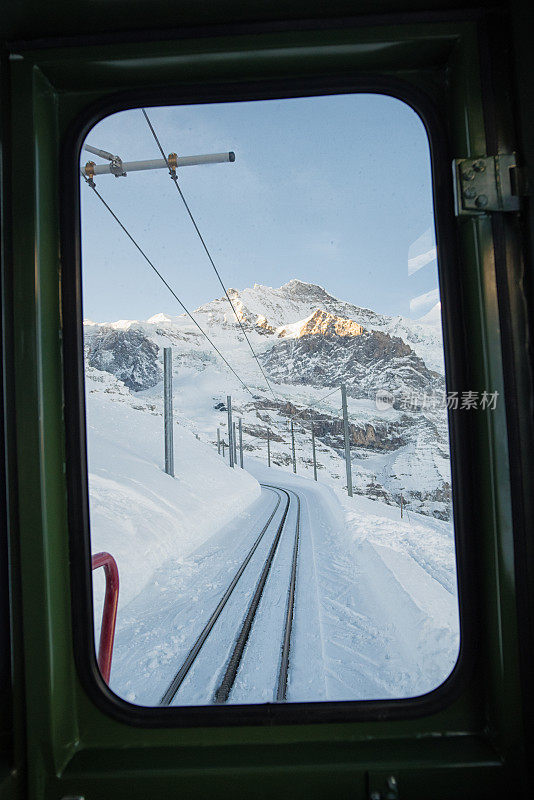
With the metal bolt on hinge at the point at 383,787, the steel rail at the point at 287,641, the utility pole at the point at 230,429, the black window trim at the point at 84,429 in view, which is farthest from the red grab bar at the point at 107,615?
the utility pole at the point at 230,429

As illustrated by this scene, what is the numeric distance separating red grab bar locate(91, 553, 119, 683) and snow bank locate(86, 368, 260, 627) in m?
0.42

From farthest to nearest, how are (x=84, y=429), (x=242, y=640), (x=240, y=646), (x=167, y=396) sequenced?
1. (x=167, y=396)
2. (x=242, y=640)
3. (x=240, y=646)
4. (x=84, y=429)

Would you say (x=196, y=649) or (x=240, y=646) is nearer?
(x=196, y=649)

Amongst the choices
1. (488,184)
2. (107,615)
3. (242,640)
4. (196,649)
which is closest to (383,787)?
(107,615)

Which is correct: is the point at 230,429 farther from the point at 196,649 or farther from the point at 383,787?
the point at 383,787

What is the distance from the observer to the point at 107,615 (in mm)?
1563

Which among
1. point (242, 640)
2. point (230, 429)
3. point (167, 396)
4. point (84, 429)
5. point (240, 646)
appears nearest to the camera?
point (84, 429)

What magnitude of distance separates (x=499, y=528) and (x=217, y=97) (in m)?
1.29

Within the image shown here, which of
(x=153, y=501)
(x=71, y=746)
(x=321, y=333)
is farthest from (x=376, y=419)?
(x=153, y=501)

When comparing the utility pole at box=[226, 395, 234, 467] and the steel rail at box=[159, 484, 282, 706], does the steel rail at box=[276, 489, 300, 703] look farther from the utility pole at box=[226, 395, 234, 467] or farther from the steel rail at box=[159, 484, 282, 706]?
the utility pole at box=[226, 395, 234, 467]

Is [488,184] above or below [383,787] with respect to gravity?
above

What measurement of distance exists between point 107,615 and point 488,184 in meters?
1.55

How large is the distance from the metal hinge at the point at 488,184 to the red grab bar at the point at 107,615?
1.32m

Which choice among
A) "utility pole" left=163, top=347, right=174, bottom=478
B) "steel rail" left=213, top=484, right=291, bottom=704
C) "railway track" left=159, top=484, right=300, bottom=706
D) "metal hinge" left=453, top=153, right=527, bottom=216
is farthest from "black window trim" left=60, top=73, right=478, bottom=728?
"utility pole" left=163, top=347, right=174, bottom=478
